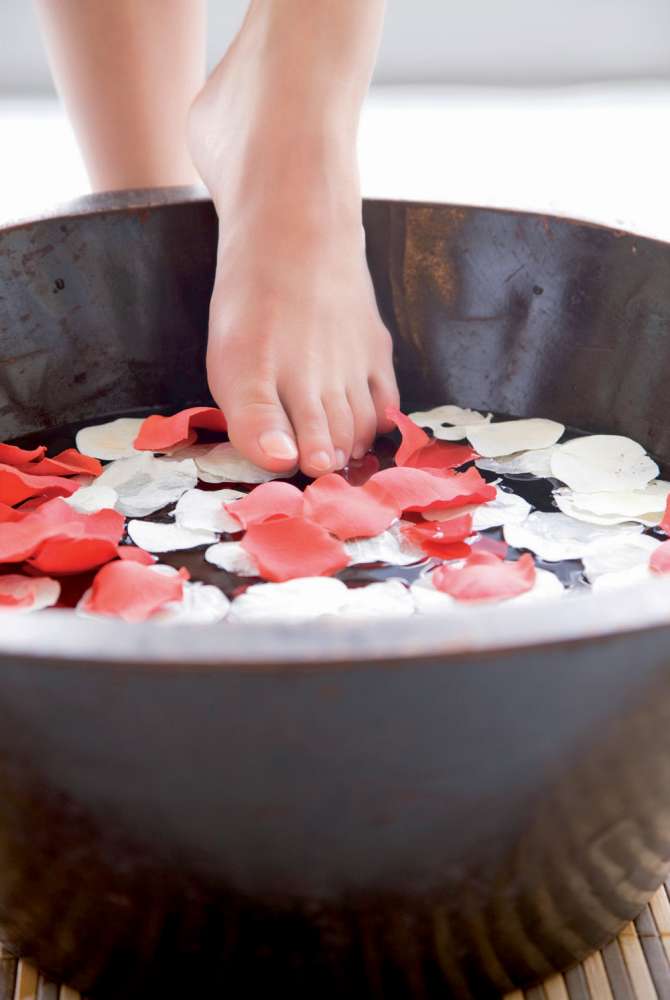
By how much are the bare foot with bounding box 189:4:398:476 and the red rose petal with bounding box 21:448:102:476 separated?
12 cm

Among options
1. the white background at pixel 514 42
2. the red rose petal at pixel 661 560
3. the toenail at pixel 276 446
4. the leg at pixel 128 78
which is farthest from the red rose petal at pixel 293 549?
the white background at pixel 514 42

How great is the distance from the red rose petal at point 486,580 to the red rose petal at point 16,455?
376 mm

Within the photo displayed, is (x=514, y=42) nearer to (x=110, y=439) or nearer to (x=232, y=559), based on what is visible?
(x=110, y=439)

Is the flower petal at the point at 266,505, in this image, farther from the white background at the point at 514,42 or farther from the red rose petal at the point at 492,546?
the white background at the point at 514,42

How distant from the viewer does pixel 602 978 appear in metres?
0.74

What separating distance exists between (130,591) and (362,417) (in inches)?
12.9

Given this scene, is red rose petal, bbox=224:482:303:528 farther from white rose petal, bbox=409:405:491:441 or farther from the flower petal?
white rose petal, bbox=409:405:491:441

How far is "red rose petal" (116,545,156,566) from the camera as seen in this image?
2.89 feet

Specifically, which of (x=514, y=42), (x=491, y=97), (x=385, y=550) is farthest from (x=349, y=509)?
(x=514, y=42)

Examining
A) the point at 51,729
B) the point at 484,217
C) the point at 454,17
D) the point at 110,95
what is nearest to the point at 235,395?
the point at 484,217

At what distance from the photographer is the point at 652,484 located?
0.98 meters

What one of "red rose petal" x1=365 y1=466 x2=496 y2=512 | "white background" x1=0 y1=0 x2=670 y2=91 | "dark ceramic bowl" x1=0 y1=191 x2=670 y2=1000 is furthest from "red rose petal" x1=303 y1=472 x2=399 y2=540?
"white background" x1=0 y1=0 x2=670 y2=91

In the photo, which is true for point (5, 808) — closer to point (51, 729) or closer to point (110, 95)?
point (51, 729)

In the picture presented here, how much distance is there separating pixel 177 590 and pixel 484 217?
491 millimetres
